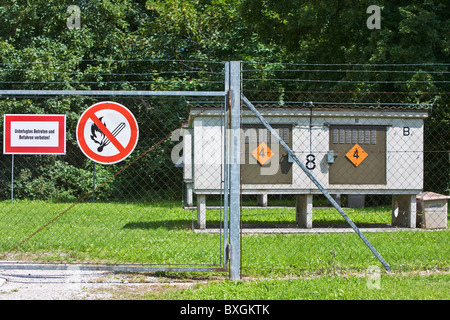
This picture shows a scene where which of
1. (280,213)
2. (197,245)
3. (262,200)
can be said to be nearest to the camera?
(197,245)

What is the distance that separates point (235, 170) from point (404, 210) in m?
7.29

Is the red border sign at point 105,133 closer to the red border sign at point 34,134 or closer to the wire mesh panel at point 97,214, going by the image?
the wire mesh panel at point 97,214

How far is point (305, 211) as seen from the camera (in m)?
11.9

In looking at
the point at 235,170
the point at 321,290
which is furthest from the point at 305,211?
the point at 321,290

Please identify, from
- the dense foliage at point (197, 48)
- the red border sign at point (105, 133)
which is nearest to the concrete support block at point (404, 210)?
the dense foliage at point (197, 48)

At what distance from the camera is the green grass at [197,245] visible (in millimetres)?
7551

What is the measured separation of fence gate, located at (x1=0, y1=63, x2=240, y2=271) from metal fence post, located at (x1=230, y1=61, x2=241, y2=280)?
0.09 meters

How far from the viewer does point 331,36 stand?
21.9m

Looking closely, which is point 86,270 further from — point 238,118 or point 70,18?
point 70,18

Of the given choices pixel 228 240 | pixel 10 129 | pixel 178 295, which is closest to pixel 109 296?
pixel 178 295

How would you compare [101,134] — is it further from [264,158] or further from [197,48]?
[197,48]

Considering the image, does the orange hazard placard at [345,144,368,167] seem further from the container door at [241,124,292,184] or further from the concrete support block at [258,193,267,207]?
the concrete support block at [258,193,267,207]
